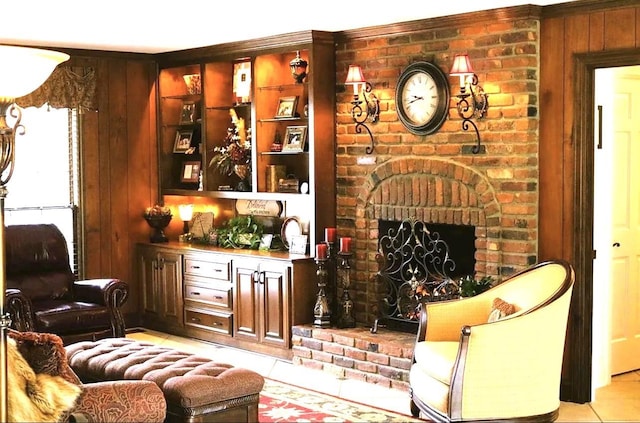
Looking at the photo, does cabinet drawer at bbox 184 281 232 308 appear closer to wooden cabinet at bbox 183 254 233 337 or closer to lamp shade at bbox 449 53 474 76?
wooden cabinet at bbox 183 254 233 337

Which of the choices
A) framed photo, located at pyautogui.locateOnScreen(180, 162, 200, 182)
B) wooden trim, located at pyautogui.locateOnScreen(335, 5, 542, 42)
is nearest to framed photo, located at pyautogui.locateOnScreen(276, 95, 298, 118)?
wooden trim, located at pyautogui.locateOnScreen(335, 5, 542, 42)

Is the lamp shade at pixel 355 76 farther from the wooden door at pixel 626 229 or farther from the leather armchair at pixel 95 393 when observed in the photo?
the leather armchair at pixel 95 393

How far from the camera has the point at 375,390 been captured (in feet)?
20.4

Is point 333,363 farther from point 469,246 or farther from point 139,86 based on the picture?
point 139,86

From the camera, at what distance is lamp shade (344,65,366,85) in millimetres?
6672

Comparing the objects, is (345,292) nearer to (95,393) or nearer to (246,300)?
(246,300)

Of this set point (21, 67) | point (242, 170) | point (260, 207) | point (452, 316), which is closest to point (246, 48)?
point (242, 170)

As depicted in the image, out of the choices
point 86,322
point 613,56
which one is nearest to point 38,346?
point 86,322

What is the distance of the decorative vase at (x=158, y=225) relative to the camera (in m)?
8.38

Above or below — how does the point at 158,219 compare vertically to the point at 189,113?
below

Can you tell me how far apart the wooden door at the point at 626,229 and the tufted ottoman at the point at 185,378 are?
2830 millimetres

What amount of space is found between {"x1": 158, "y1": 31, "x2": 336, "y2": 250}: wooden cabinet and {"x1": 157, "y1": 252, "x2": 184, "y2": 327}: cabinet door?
63 centimetres

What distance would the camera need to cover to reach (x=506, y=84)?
5.98m

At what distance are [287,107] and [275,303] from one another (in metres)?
1.60
